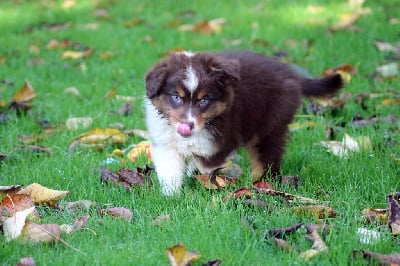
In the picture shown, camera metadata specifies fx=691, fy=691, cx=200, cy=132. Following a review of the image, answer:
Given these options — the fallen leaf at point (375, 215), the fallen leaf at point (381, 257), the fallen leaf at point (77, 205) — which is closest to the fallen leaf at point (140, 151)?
the fallen leaf at point (77, 205)

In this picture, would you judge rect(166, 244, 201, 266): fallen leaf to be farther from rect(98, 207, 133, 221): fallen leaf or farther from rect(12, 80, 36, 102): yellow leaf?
rect(12, 80, 36, 102): yellow leaf

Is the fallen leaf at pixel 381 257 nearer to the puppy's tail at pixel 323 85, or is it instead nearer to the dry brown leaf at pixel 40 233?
the dry brown leaf at pixel 40 233

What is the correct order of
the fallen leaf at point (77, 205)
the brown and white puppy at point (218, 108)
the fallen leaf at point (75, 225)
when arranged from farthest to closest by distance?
the brown and white puppy at point (218, 108) < the fallen leaf at point (77, 205) < the fallen leaf at point (75, 225)

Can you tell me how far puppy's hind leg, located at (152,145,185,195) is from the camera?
15.8ft

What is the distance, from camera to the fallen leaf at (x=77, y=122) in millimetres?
6393

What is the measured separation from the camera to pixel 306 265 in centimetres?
344

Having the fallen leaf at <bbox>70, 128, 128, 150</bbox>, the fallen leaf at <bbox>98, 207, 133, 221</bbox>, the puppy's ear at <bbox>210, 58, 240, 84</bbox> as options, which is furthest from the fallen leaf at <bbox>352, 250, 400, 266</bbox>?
the fallen leaf at <bbox>70, 128, 128, 150</bbox>

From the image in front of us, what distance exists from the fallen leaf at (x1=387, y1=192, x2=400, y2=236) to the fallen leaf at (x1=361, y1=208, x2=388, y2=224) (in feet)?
0.18

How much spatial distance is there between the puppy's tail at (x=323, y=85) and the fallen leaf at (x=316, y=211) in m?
1.64

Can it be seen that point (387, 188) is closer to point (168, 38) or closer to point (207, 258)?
point (207, 258)

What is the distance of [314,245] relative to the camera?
3.61m

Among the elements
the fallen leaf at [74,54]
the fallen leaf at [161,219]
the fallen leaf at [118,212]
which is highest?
the fallen leaf at [161,219]

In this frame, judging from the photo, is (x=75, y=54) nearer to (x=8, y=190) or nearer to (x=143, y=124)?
(x=143, y=124)

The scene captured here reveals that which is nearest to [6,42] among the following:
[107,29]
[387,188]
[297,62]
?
[107,29]
